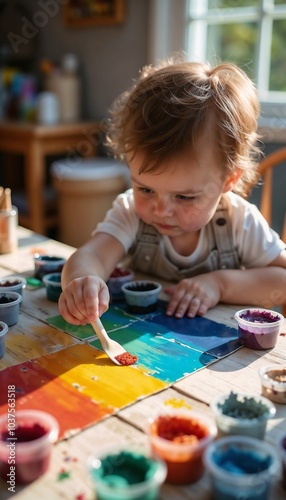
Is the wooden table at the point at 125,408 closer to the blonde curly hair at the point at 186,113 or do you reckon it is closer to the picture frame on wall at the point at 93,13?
the blonde curly hair at the point at 186,113

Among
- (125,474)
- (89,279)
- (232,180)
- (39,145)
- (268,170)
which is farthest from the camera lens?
(39,145)

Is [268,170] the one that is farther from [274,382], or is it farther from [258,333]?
[274,382]

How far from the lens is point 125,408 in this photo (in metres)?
0.60

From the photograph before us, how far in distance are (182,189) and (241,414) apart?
1.44 ft

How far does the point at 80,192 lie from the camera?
90.9 inches

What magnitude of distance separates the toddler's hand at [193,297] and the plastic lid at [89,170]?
1.39 meters

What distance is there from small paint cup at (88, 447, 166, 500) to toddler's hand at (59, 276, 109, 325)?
12.3 inches

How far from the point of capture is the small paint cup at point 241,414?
21.0 inches

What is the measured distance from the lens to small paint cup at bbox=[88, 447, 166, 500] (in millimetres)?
420

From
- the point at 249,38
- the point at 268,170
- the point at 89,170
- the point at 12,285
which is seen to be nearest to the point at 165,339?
the point at 12,285

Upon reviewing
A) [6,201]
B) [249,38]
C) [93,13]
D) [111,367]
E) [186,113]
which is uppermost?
[93,13]

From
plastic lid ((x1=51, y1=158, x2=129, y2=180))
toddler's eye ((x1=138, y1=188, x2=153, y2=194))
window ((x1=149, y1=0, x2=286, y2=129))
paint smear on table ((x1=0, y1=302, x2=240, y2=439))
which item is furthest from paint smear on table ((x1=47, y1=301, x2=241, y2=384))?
plastic lid ((x1=51, y1=158, x2=129, y2=180))

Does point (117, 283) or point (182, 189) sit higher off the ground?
point (182, 189)

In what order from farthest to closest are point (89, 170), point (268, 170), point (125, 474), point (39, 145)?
1. point (39, 145)
2. point (89, 170)
3. point (268, 170)
4. point (125, 474)
